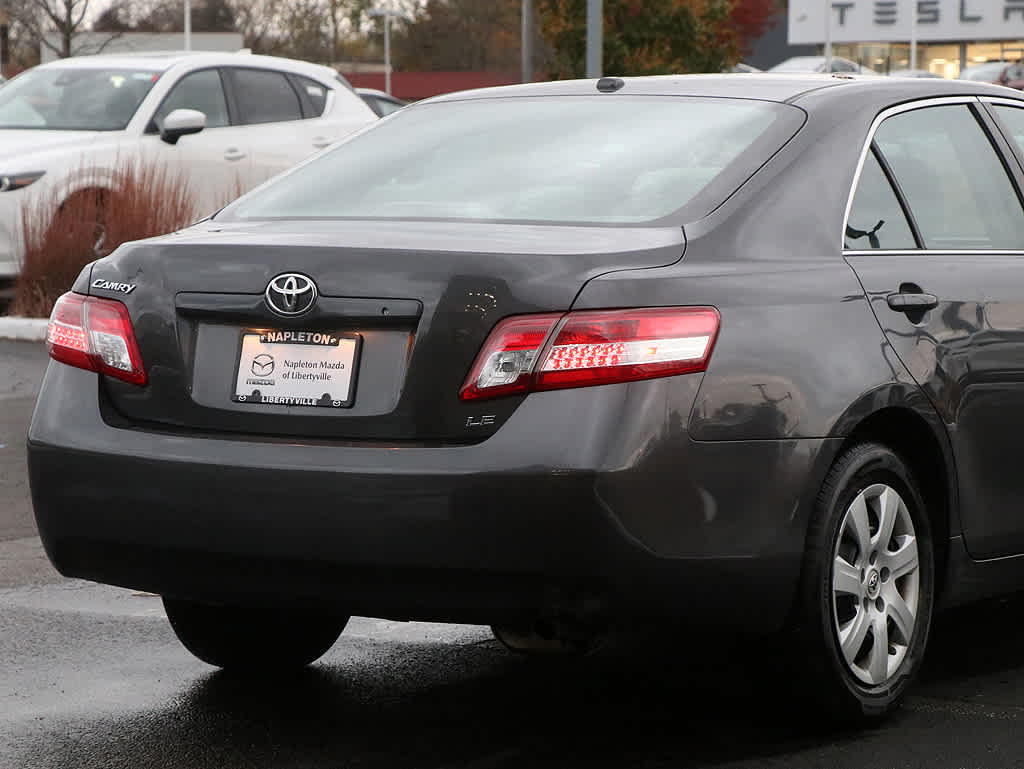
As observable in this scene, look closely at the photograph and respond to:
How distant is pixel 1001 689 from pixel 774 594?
1.11m

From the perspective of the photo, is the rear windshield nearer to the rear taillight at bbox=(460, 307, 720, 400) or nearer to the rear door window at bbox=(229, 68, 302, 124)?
the rear taillight at bbox=(460, 307, 720, 400)

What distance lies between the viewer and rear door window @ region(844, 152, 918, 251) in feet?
15.7

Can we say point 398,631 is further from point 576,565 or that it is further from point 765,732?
point 576,565

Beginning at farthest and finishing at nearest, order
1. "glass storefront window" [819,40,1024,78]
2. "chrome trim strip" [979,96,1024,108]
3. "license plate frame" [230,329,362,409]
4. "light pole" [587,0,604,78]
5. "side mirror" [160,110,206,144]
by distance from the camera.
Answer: "glass storefront window" [819,40,1024,78] < "light pole" [587,0,604,78] < "side mirror" [160,110,206,144] < "chrome trim strip" [979,96,1024,108] < "license plate frame" [230,329,362,409]

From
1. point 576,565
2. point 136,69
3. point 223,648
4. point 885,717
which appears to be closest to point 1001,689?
point 885,717

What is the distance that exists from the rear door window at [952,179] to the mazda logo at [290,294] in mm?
1628

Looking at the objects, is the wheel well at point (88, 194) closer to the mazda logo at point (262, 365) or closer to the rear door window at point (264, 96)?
the rear door window at point (264, 96)

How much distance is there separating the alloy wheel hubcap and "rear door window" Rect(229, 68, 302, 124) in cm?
1118

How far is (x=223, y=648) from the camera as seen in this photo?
5.22m

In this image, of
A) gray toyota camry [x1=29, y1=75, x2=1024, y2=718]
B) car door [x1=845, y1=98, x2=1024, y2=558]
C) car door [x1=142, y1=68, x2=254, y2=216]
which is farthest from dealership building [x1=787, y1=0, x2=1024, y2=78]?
gray toyota camry [x1=29, y1=75, x2=1024, y2=718]

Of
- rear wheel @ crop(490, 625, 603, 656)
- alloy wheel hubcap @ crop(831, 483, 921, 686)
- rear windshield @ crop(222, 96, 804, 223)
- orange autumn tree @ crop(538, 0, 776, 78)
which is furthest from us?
orange autumn tree @ crop(538, 0, 776, 78)

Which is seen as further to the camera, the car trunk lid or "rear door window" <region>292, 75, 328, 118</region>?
"rear door window" <region>292, 75, 328, 118</region>

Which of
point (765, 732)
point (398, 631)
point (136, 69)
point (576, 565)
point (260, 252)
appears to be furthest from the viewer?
point (136, 69)

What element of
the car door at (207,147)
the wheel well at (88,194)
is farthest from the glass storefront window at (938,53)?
the wheel well at (88,194)
